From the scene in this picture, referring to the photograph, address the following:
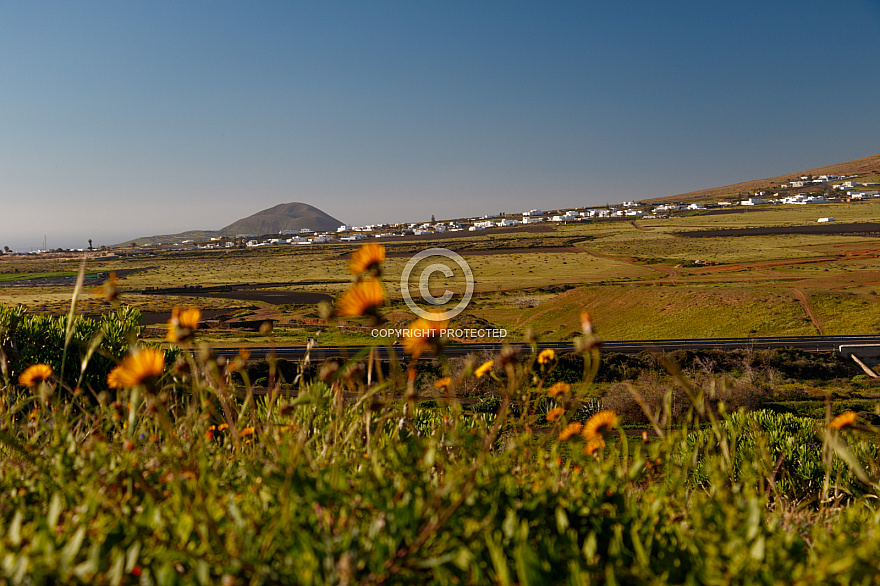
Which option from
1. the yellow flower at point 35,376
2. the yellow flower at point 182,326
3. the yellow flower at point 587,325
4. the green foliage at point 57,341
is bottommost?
the green foliage at point 57,341

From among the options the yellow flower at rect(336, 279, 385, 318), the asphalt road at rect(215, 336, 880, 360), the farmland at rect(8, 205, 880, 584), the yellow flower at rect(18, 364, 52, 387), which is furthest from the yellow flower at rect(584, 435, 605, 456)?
the asphalt road at rect(215, 336, 880, 360)

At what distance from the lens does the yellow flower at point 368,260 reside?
1.97 m

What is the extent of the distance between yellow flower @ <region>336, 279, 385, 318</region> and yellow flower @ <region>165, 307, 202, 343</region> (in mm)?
579

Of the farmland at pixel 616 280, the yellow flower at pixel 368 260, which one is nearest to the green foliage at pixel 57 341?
the farmland at pixel 616 280

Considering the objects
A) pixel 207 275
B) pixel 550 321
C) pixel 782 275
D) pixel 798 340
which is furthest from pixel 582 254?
pixel 207 275

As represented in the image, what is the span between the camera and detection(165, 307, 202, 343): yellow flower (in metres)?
2.01

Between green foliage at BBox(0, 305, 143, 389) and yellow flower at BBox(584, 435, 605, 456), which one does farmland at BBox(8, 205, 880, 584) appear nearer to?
yellow flower at BBox(584, 435, 605, 456)

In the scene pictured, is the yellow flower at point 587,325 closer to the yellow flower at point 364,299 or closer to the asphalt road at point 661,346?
the yellow flower at point 364,299

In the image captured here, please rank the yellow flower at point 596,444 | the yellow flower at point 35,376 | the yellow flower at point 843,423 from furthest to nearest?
the yellow flower at point 35,376
the yellow flower at point 596,444
the yellow flower at point 843,423

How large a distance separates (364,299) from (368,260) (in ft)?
0.95

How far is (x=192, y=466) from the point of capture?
2.03 meters

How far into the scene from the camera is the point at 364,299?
70.1 inches

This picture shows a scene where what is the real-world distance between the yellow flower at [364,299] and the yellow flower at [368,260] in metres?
0.14

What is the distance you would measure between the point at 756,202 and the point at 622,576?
20676cm
